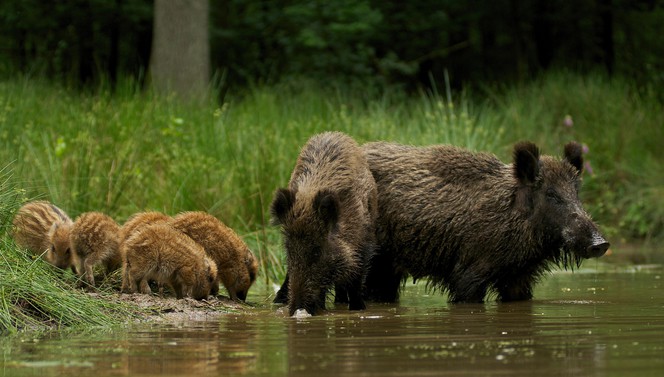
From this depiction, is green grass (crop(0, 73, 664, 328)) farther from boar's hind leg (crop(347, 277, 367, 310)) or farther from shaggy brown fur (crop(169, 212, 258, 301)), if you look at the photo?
boar's hind leg (crop(347, 277, 367, 310))

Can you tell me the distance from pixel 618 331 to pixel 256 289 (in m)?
4.89

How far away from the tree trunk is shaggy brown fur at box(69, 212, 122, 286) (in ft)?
35.9

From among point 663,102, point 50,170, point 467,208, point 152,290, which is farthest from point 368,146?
point 663,102

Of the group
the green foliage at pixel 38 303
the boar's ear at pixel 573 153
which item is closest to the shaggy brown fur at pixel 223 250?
the green foliage at pixel 38 303

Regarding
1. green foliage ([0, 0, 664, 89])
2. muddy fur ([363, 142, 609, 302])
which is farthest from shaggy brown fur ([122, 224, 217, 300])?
green foliage ([0, 0, 664, 89])

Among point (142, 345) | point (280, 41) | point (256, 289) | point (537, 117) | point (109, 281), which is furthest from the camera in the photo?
point (280, 41)

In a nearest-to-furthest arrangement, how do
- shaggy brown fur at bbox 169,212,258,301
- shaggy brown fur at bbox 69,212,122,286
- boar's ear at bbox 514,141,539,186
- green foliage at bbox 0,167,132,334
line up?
1. green foliage at bbox 0,167,132,334
2. shaggy brown fur at bbox 69,212,122,286
3. shaggy brown fur at bbox 169,212,258,301
4. boar's ear at bbox 514,141,539,186

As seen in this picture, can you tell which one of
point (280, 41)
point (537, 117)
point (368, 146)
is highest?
point (280, 41)

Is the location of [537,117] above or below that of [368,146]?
above

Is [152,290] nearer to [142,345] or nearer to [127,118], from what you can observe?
[142,345]

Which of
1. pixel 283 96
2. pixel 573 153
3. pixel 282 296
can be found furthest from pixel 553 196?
pixel 283 96

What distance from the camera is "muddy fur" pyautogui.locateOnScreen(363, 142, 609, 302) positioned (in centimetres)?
1046

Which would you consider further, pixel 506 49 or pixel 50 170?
pixel 506 49

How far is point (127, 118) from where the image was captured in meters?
14.7
